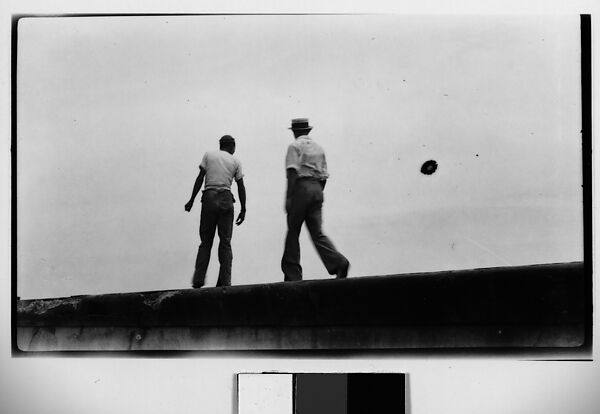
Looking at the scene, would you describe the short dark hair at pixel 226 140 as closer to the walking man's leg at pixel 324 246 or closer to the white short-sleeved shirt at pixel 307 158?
the white short-sleeved shirt at pixel 307 158

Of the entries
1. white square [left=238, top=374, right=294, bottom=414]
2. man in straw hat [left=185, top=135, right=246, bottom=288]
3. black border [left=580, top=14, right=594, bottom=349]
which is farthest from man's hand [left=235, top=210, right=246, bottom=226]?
black border [left=580, top=14, right=594, bottom=349]

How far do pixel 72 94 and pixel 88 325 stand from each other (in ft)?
2.15

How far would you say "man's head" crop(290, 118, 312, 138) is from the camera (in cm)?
265

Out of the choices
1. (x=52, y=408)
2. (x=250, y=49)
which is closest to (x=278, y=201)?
(x=250, y=49)

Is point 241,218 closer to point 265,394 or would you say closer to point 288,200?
point 288,200

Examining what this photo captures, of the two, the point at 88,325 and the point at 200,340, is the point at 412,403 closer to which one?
the point at 200,340

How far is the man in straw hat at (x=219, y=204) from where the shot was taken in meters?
2.65

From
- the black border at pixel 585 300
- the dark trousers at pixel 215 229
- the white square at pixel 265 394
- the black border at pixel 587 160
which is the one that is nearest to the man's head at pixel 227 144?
the dark trousers at pixel 215 229

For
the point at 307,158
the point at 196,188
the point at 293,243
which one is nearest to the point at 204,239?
the point at 196,188

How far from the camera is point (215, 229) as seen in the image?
2658 mm

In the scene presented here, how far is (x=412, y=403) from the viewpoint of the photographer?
2588mm

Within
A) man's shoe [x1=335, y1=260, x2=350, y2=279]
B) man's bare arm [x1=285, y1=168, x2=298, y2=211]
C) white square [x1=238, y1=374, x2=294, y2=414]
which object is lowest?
white square [x1=238, y1=374, x2=294, y2=414]

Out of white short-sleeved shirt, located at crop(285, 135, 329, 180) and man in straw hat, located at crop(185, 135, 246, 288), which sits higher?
white short-sleeved shirt, located at crop(285, 135, 329, 180)

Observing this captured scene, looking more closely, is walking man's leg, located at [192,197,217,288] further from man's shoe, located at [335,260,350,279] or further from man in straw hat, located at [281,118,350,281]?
man's shoe, located at [335,260,350,279]
